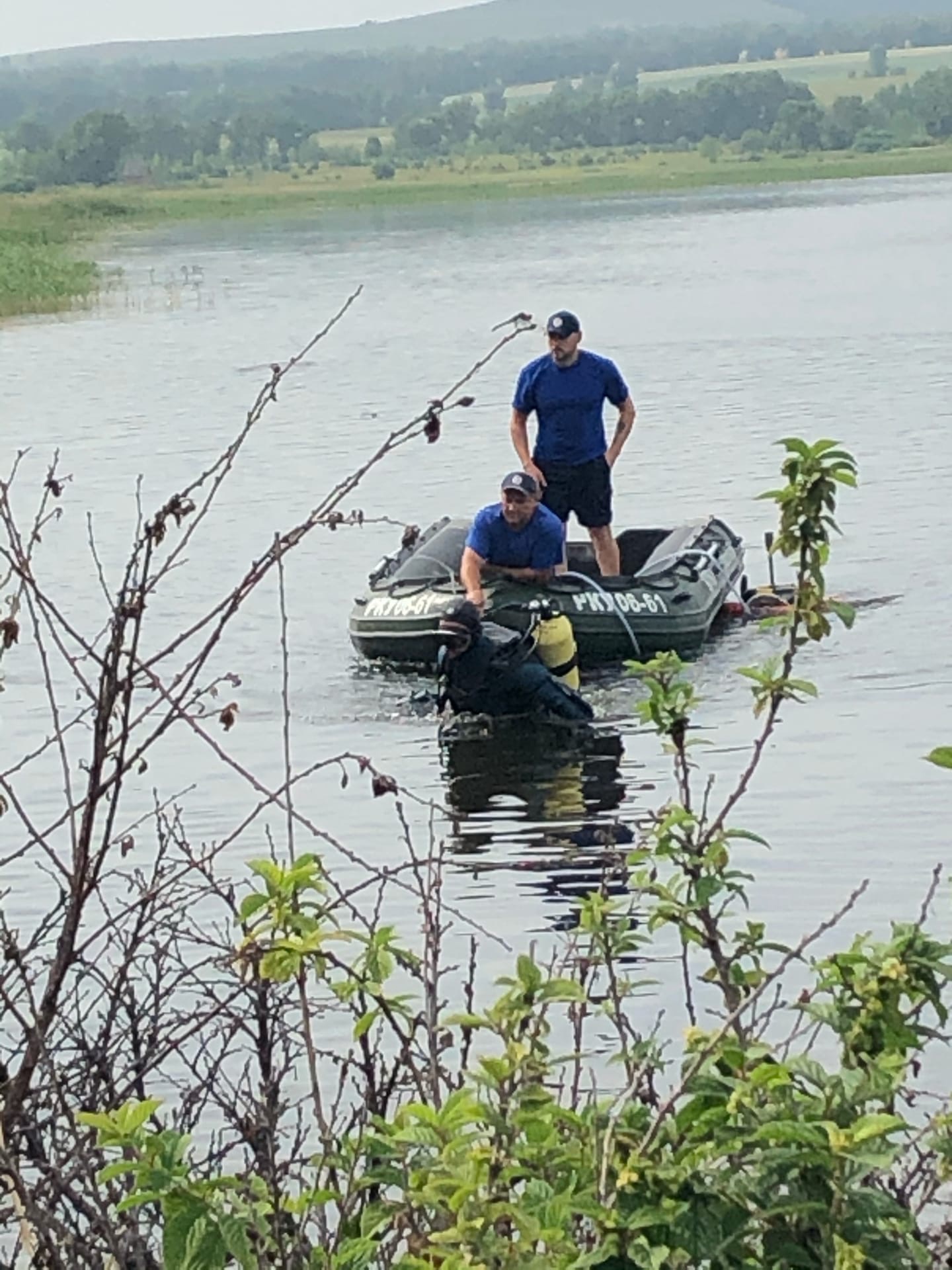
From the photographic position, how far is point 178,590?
18203 mm

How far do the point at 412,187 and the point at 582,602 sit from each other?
92.5 meters

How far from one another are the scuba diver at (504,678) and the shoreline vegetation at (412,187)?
4531 centimetres

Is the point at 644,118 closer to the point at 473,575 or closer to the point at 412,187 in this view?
the point at 412,187

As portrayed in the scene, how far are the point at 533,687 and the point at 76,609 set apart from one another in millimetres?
6384

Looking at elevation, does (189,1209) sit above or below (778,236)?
above

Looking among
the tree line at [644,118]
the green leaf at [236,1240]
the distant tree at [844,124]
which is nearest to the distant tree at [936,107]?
the tree line at [644,118]

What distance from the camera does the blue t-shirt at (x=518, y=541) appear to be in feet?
41.4

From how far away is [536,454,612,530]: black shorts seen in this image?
1384 centimetres

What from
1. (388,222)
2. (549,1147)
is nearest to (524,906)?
(549,1147)

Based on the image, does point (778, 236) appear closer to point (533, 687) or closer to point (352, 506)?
point (352, 506)

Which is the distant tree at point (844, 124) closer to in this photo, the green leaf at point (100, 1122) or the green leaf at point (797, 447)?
the green leaf at point (797, 447)

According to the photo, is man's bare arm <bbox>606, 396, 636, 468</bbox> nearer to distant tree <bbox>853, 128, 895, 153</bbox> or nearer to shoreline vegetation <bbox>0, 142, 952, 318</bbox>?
shoreline vegetation <bbox>0, 142, 952, 318</bbox>

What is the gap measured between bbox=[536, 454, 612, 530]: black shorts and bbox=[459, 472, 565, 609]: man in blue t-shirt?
979 mm

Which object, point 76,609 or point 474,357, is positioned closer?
point 76,609
